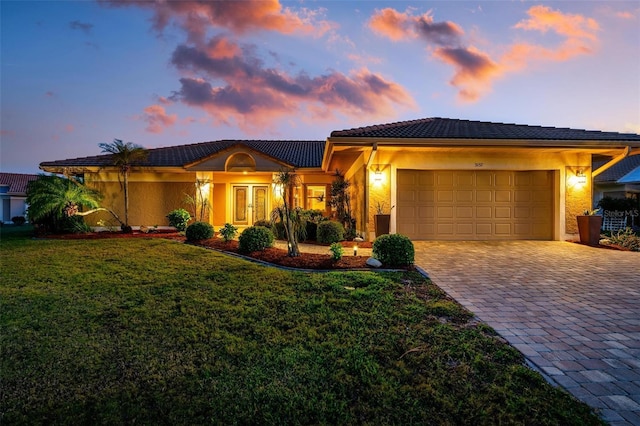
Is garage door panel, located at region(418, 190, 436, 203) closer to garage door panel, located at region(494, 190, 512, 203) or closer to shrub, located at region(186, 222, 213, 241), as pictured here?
garage door panel, located at region(494, 190, 512, 203)

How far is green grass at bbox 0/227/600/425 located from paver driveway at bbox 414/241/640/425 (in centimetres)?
28

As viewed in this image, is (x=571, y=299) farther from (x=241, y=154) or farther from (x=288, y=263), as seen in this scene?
(x=241, y=154)

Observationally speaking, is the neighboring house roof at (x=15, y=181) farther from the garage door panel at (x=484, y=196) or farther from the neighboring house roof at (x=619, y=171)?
the neighboring house roof at (x=619, y=171)

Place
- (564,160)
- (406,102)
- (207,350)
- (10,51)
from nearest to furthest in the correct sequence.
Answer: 1. (207,350)
2. (10,51)
3. (564,160)
4. (406,102)

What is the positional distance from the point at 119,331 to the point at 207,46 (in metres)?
11.4

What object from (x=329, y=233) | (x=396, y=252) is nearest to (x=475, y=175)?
(x=329, y=233)

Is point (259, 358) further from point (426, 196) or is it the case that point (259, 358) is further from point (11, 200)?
point (11, 200)

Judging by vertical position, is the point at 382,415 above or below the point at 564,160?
below

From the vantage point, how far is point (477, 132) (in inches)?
381

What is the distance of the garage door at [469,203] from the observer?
1020 centimetres

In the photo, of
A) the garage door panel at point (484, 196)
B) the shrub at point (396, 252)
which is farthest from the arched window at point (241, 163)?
the shrub at point (396, 252)

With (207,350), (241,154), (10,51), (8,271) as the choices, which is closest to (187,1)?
(10,51)

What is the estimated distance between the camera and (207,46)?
→ 453 inches

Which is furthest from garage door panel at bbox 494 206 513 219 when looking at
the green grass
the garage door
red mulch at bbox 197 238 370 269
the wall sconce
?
the green grass
